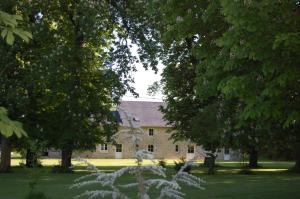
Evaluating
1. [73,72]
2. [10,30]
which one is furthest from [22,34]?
[73,72]

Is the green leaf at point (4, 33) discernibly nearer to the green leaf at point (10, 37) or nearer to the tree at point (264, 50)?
the green leaf at point (10, 37)

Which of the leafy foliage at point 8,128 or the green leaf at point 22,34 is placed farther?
the green leaf at point 22,34

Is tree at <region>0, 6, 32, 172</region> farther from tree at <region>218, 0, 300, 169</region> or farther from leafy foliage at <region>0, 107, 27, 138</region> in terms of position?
tree at <region>218, 0, 300, 169</region>

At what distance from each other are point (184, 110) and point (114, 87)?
695 cm

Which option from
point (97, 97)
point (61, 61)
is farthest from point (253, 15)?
point (97, 97)

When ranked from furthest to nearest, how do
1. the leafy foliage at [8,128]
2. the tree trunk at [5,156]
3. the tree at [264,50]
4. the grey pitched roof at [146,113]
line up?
the grey pitched roof at [146,113] → the tree trunk at [5,156] → the tree at [264,50] → the leafy foliage at [8,128]

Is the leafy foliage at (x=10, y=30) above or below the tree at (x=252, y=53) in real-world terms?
below

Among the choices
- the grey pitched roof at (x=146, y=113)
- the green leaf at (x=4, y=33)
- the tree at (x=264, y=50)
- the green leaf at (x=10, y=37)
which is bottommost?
the green leaf at (x=10, y=37)

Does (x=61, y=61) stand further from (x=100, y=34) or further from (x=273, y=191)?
(x=273, y=191)

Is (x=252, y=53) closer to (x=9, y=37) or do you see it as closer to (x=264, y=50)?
(x=264, y=50)

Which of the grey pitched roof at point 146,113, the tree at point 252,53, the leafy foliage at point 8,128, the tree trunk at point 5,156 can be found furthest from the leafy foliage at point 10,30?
the grey pitched roof at point 146,113

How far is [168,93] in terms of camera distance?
→ 3944cm

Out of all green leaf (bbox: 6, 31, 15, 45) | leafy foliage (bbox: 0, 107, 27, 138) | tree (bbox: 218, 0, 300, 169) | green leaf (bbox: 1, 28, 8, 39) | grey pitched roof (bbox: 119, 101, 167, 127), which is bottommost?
leafy foliage (bbox: 0, 107, 27, 138)

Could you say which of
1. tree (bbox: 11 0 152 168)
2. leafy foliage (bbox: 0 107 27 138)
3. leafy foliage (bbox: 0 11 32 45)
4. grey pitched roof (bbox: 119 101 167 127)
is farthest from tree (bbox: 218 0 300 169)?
grey pitched roof (bbox: 119 101 167 127)
